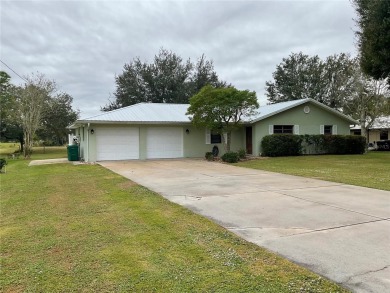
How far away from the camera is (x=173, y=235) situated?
4598 mm

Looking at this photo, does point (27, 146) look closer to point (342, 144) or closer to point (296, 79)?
point (342, 144)

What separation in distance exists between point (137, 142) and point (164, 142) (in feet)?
5.74

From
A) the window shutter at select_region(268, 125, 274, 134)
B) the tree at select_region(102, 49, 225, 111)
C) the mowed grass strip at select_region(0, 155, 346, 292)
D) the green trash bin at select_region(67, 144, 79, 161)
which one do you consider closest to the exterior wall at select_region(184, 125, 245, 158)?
the window shutter at select_region(268, 125, 274, 134)

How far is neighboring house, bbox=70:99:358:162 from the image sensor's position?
1839 cm

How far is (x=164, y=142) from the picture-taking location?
20141 millimetres

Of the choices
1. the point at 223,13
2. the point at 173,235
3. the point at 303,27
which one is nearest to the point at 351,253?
the point at 173,235

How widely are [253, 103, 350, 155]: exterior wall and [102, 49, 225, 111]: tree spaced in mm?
17727

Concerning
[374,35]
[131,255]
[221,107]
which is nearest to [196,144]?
[221,107]

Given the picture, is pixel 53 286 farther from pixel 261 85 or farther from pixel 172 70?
pixel 261 85

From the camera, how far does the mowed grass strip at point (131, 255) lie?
3102 millimetres

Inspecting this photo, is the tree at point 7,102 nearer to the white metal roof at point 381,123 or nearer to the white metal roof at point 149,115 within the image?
the white metal roof at point 149,115

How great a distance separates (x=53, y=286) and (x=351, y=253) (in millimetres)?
3340

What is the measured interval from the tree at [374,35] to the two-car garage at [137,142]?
1107 cm

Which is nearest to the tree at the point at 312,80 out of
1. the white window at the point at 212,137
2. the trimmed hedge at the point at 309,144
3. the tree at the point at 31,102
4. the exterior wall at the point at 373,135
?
the exterior wall at the point at 373,135
